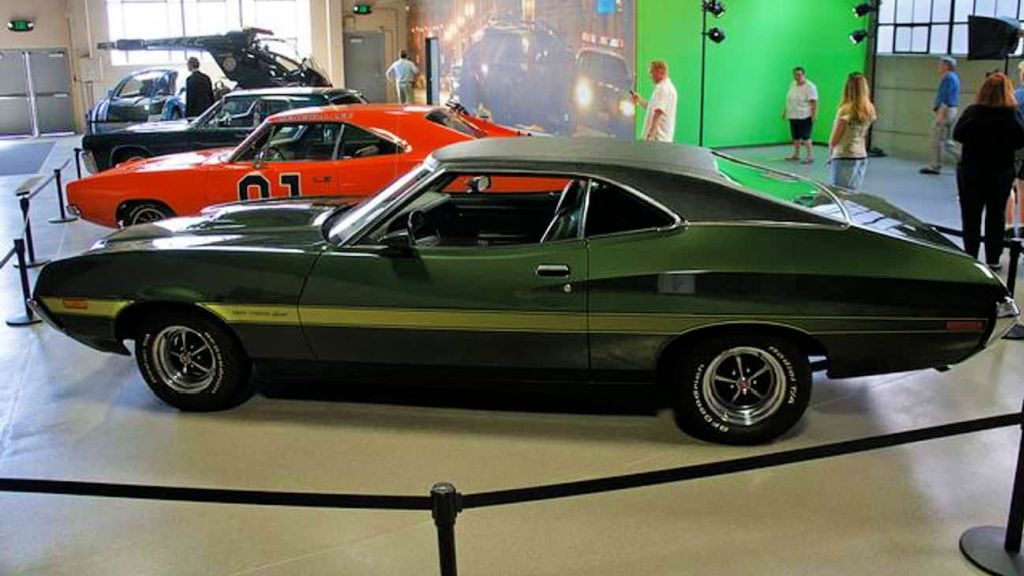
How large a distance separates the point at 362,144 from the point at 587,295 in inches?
180

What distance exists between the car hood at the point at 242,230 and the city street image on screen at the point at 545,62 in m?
10.1

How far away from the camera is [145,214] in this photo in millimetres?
8961

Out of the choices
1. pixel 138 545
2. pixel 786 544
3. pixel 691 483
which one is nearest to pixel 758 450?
pixel 691 483

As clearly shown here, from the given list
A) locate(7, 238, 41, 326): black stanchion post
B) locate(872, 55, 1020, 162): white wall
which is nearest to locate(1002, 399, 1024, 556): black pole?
locate(7, 238, 41, 326): black stanchion post

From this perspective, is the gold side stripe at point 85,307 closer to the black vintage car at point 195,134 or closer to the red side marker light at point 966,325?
the red side marker light at point 966,325

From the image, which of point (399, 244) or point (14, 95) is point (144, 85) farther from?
point (399, 244)

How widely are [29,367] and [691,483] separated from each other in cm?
440

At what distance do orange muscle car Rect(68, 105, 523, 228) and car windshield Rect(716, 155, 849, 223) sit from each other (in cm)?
385

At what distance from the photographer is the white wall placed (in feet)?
53.2

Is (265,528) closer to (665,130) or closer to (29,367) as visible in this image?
(29,367)

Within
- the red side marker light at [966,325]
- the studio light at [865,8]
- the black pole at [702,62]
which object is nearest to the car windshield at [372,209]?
the red side marker light at [966,325]

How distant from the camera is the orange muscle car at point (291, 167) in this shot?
8.55 meters

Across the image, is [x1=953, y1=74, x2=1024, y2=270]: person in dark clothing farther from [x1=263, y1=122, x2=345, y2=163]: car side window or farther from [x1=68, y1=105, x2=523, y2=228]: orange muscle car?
[x1=263, y1=122, x2=345, y2=163]: car side window

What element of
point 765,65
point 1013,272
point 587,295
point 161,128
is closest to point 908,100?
point 765,65
